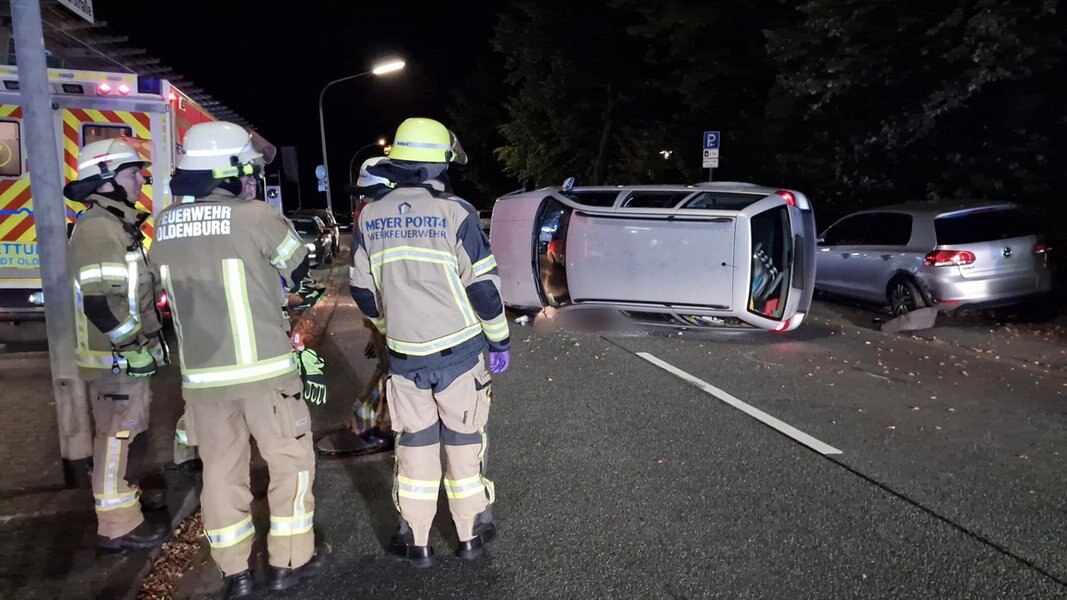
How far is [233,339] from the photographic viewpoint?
3355 millimetres

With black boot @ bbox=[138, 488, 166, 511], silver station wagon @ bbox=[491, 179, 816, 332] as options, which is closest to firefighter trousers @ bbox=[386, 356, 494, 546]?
black boot @ bbox=[138, 488, 166, 511]

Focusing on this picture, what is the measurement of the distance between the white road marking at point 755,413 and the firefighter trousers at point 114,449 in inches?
164

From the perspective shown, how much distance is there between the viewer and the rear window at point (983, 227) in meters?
9.51

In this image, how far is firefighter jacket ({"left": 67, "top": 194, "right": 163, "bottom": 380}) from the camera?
3572 mm

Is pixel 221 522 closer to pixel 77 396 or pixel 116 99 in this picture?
pixel 77 396

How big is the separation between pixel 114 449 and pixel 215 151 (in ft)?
5.42

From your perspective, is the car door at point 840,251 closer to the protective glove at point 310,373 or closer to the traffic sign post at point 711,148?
the traffic sign post at point 711,148

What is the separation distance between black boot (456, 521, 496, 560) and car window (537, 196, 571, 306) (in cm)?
576

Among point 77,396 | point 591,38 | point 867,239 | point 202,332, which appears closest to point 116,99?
point 77,396

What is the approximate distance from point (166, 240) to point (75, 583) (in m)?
1.63

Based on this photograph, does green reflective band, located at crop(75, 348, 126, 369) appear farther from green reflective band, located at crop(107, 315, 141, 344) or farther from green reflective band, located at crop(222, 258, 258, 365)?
green reflective band, located at crop(222, 258, 258, 365)

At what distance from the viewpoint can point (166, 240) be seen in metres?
3.32

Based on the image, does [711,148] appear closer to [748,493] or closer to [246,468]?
Result: [748,493]

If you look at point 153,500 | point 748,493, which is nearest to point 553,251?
point 748,493
